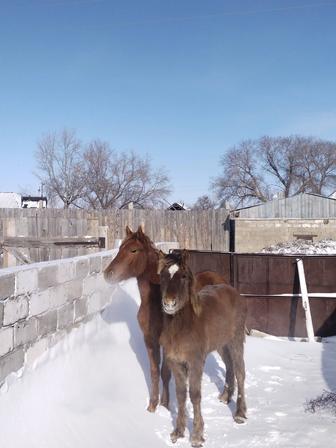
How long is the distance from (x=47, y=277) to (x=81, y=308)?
1264mm

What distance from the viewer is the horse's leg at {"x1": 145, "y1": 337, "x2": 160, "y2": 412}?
526 centimetres

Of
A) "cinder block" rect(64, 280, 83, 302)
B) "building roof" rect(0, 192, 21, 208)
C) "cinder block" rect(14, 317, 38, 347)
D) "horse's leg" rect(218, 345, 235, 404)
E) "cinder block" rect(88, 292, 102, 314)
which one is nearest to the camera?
"cinder block" rect(14, 317, 38, 347)

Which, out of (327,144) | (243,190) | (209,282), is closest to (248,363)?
(209,282)

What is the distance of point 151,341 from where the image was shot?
5363mm

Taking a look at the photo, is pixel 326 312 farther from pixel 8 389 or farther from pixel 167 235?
pixel 167 235

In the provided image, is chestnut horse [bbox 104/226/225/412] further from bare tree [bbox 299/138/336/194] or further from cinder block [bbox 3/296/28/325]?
bare tree [bbox 299/138/336/194]

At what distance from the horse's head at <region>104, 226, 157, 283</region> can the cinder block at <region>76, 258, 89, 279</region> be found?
0.93 meters

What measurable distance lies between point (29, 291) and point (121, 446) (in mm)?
1667

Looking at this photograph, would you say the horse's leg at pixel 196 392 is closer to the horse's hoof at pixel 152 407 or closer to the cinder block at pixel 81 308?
the horse's hoof at pixel 152 407

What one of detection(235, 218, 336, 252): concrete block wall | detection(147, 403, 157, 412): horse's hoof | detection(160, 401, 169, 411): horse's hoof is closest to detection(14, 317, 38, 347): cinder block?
detection(147, 403, 157, 412): horse's hoof

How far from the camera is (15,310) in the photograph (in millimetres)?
4438

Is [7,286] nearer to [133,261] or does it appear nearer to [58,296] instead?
[58,296]

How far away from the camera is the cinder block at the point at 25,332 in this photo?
4.47 meters

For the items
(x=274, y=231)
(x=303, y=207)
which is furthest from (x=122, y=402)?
(x=303, y=207)
